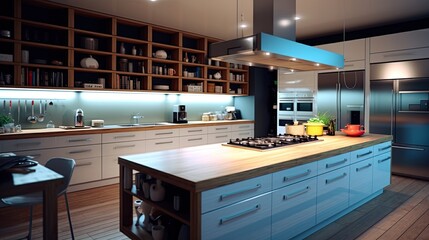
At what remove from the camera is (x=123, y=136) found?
4.31 meters

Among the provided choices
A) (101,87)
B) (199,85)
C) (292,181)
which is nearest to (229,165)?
(292,181)

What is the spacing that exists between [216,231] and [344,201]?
180cm

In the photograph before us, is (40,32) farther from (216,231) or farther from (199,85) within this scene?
(216,231)

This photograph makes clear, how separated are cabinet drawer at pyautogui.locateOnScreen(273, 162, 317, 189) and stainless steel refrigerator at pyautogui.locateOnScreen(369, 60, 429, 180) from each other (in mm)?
2968

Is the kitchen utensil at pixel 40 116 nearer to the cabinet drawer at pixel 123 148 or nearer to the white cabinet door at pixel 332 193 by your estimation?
the cabinet drawer at pixel 123 148

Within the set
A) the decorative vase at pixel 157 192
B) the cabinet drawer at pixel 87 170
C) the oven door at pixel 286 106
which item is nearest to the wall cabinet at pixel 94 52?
the cabinet drawer at pixel 87 170

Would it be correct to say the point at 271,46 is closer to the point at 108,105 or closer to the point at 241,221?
the point at 241,221

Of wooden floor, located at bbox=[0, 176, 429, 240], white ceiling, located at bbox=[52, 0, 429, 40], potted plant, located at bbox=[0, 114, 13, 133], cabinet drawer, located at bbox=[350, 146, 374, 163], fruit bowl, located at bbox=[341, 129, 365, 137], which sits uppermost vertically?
white ceiling, located at bbox=[52, 0, 429, 40]

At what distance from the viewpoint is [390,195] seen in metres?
3.80

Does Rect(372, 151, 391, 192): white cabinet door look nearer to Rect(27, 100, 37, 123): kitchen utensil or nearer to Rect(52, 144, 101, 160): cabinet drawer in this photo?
Rect(52, 144, 101, 160): cabinet drawer

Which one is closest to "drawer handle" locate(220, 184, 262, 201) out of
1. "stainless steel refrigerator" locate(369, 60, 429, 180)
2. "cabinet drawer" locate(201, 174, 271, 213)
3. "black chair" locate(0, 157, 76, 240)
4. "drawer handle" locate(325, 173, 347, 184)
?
"cabinet drawer" locate(201, 174, 271, 213)

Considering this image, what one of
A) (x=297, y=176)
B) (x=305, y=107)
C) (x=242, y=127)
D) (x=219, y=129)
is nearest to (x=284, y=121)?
(x=305, y=107)

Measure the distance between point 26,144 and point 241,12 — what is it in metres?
3.27

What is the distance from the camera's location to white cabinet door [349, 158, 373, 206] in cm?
309
